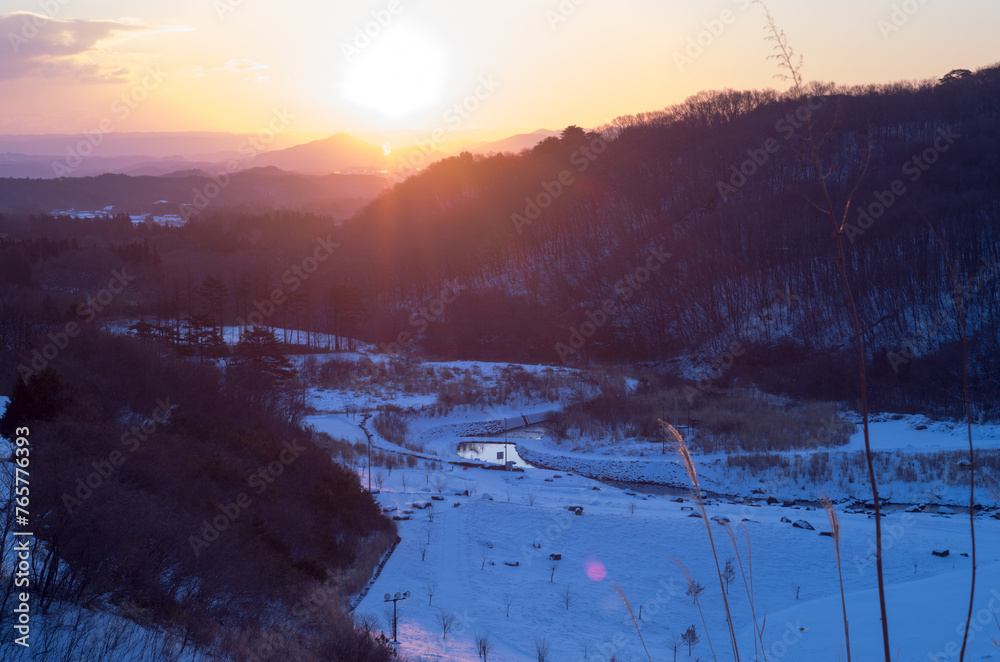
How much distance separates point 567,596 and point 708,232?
5798 centimetres

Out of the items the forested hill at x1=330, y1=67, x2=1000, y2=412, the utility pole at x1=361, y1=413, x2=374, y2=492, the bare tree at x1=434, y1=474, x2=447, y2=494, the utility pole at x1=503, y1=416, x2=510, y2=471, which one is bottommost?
the utility pole at x1=503, y1=416, x2=510, y2=471

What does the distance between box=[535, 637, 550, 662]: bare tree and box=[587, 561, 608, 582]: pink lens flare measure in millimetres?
3667

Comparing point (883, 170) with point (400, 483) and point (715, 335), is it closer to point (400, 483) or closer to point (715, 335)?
point (715, 335)

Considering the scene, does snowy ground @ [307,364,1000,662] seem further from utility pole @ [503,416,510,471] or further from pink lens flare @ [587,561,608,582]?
utility pole @ [503,416,510,471]

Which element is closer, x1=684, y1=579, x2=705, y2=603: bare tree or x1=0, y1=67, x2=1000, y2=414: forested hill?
x1=684, y1=579, x2=705, y2=603: bare tree

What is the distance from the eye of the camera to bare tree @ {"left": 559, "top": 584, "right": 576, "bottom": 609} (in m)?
14.3

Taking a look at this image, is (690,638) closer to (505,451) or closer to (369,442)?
(369,442)

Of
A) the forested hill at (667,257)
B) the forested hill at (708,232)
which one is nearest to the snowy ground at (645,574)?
the forested hill at (667,257)

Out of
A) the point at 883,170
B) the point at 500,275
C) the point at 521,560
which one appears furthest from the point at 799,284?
the point at 521,560

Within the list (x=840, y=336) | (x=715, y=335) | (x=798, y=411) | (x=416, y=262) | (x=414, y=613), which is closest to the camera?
(x=414, y=613)

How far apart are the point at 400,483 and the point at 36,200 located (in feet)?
564

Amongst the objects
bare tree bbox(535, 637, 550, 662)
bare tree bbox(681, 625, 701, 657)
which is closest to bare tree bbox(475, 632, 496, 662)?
bare tree bbox(535, 637, 550, 662)

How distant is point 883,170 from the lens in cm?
6656

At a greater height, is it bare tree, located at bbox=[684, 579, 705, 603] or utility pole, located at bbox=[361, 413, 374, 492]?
bare tree, located at bbox=[684, 579, 705, 603]
